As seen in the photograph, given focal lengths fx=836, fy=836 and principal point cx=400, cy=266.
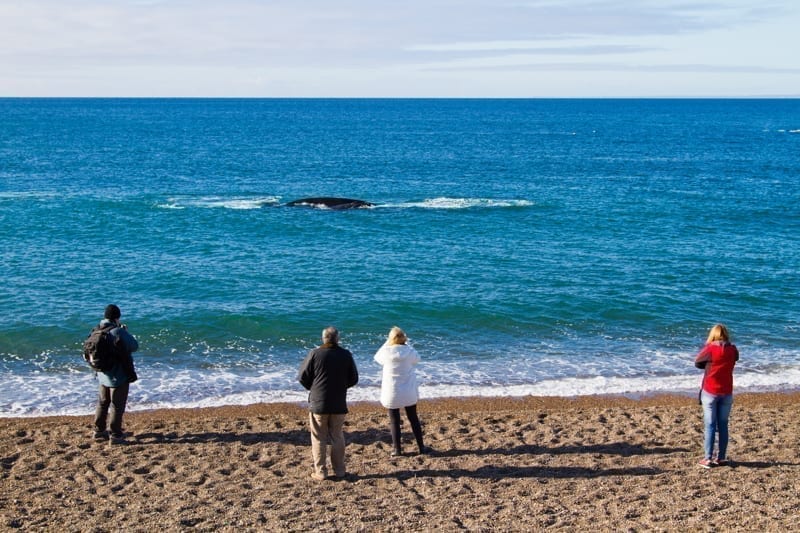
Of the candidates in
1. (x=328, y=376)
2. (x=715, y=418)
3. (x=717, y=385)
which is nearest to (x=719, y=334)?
(x=717, y=385)

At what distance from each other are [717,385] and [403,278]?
15.5 meters

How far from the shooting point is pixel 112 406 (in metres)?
11.4

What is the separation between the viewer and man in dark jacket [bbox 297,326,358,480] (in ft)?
31.5

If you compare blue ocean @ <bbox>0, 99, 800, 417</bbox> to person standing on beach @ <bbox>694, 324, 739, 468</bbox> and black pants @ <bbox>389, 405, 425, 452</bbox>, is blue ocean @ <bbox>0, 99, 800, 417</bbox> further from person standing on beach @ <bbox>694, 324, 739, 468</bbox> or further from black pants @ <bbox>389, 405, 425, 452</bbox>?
person standing on beach @ <bbox>694, 324, 739, 468</bbox>

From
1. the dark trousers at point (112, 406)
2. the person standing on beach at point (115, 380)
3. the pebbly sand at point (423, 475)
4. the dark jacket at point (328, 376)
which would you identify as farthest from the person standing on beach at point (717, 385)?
the dark trousers at point (112, 406)

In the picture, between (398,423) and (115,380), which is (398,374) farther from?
(115,380)

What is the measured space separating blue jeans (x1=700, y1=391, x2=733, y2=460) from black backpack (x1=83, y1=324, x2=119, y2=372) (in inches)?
294

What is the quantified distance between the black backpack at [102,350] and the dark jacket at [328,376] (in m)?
2.82

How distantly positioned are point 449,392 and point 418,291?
8.11 meters

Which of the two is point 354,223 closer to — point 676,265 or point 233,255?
point 233,255

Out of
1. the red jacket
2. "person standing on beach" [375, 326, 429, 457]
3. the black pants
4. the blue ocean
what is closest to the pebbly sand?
the black pants

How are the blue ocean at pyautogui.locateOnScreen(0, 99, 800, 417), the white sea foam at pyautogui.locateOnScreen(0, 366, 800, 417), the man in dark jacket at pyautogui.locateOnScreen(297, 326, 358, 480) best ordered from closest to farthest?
the man in dark jacket at pyautogui.locateOnScreen(297, 326, 358, 480), the white sea foam at pyautogui.locateOnScreen(0, 366, 800, 417), the blue ocean at pyautogui.locateOnScreen(0, 99, 800, 417)

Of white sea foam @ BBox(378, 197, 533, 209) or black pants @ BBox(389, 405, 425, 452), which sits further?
white sea foam @ BBox(378, 197, 533, 209)

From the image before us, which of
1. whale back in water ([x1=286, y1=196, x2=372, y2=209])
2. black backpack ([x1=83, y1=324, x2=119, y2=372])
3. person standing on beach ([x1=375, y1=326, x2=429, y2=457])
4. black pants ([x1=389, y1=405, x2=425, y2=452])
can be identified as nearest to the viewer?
person standing on beach ([x1=375, y1=326, x2=429, y2=457])
